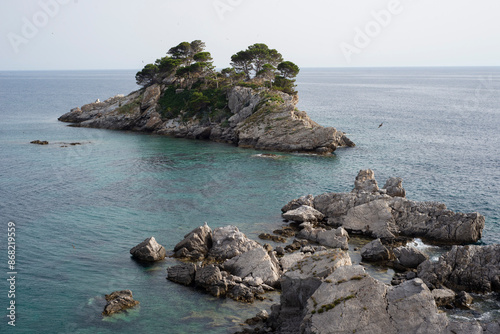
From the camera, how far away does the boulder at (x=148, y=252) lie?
129 ft

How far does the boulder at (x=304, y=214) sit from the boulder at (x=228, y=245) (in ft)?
31.2

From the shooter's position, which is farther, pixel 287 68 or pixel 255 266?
pixel 287 68

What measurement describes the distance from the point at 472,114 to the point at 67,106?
148087 millimetres

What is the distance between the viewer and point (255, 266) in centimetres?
3625

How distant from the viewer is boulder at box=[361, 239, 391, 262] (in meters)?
39.7

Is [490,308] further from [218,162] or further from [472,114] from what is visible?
[472,114]

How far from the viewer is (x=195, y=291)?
34406 mm

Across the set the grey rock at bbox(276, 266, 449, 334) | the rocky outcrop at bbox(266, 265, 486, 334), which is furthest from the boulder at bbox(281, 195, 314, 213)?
the grey rock at bbox(276, 266, 449, 334)

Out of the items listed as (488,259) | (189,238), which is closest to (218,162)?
(189,238)

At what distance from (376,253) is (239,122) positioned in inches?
2571

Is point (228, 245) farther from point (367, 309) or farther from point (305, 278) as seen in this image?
point (367, 309)

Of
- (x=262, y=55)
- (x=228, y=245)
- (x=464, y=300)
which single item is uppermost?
(x=262, y=55)

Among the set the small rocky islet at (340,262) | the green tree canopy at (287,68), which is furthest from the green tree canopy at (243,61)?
the small rocky islet at (340,262)

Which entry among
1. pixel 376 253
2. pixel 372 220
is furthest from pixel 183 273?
pixel 372 220
